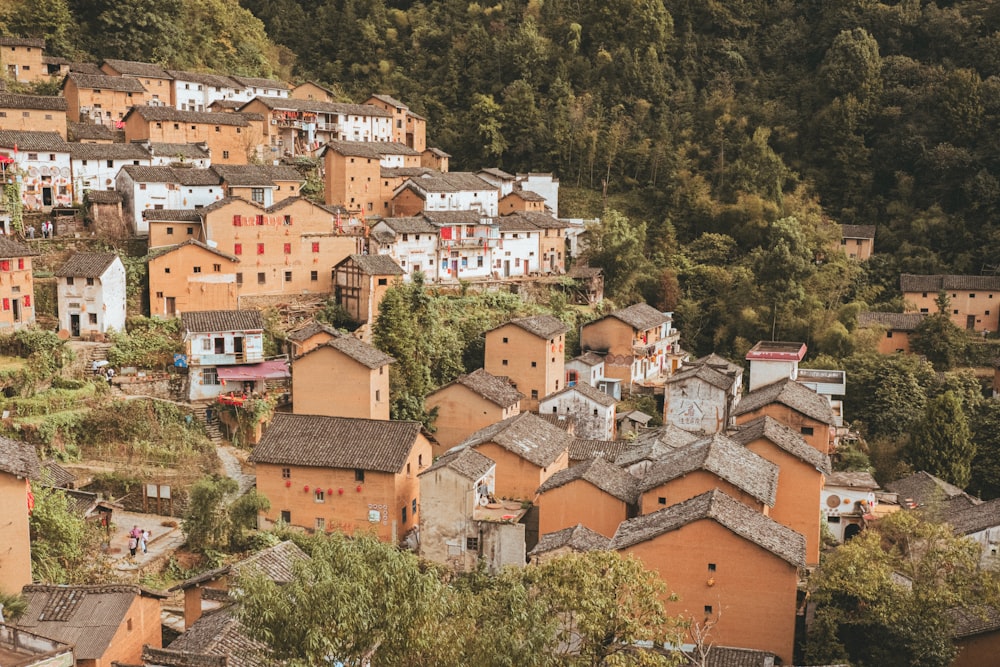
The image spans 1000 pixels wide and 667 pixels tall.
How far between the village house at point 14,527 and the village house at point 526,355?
18.3 metres

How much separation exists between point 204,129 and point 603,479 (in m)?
26.6

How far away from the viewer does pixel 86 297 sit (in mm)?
29031

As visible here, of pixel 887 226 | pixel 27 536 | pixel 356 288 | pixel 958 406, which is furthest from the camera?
pixel 887 226

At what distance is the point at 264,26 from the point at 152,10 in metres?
13.4

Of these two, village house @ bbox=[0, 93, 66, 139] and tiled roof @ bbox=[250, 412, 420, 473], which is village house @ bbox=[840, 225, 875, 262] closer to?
tiled roof @ bbox=[250, 412, 420, 473]

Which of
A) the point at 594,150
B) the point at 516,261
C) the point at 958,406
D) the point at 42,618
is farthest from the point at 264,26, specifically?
the point at 42,618

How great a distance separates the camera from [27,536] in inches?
659

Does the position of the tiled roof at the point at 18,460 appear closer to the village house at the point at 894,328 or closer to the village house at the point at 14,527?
the village house at the point at 14,527

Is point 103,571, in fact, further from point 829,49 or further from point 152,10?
point 829,49

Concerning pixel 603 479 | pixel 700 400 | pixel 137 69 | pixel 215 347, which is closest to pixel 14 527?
pixel 603 479

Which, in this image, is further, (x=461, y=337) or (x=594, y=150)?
(x=594, y=150)

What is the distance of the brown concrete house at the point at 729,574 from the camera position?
651 inches

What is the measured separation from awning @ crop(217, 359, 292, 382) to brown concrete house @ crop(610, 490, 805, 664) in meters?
15.0

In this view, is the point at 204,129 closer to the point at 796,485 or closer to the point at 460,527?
the point at 460,527
